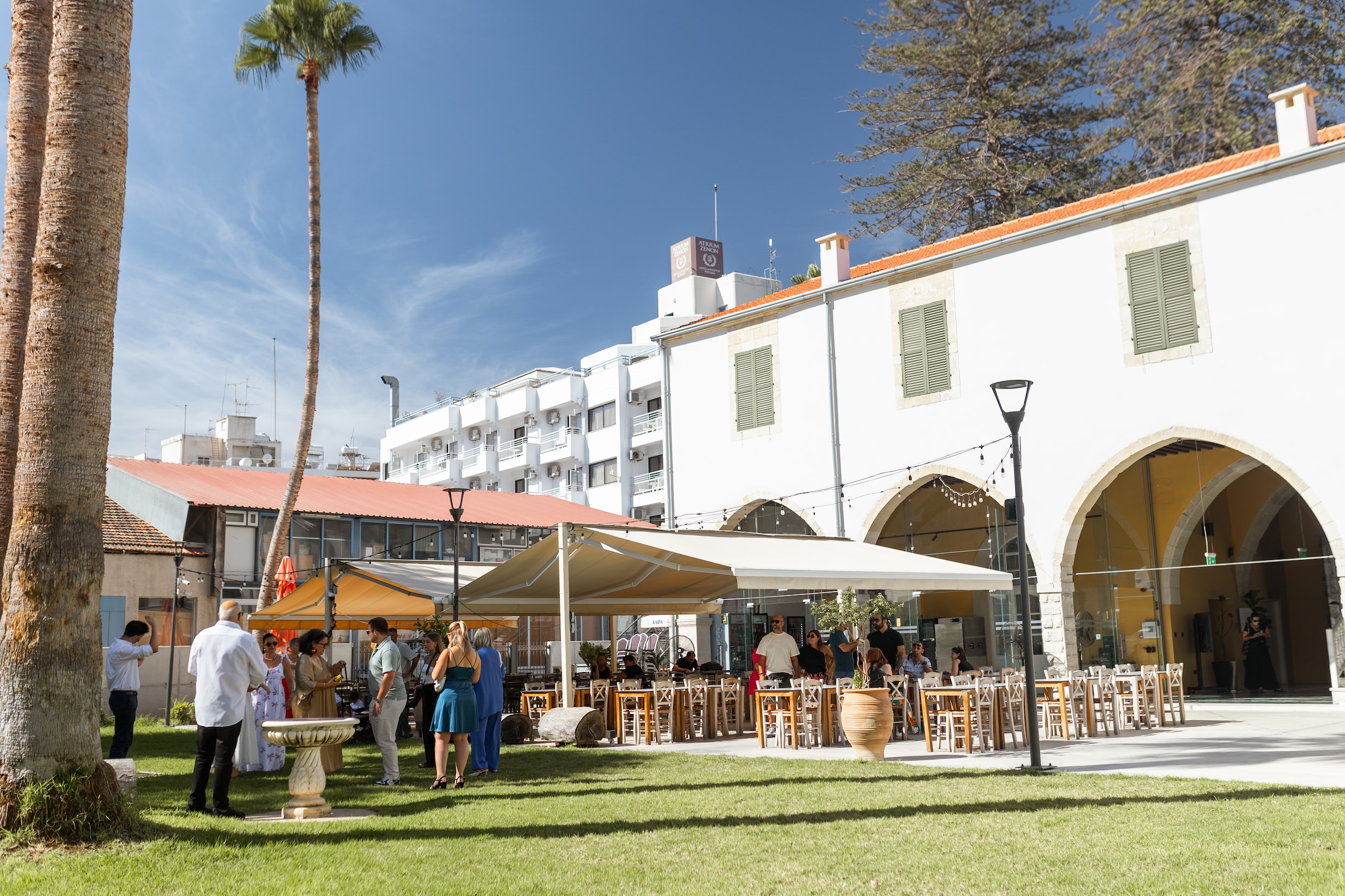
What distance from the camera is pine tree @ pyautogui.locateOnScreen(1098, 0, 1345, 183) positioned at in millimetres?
24156

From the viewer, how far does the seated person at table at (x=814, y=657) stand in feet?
48.1

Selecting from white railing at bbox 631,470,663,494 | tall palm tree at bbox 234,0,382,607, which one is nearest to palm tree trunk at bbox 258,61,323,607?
tall palm tree at bbox 234,0,382,607

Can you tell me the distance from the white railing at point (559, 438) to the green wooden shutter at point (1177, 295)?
98.3 ft

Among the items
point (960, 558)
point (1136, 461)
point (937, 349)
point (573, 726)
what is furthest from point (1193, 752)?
point (937, 349)

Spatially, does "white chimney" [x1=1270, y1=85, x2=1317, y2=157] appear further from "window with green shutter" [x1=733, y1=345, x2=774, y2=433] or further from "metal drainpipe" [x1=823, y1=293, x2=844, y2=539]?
"window with green shutter" [x1=733, y1=345, x2=774, y2=433]

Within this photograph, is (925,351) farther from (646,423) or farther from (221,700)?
(646,423)

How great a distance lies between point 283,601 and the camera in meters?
16.8

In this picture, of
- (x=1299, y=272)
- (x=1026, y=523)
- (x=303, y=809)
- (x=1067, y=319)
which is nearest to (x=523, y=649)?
(x=1026, y=523)

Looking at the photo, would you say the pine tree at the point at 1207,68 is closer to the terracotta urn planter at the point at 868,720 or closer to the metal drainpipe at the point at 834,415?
the metal drainpipe at the point at 834,415

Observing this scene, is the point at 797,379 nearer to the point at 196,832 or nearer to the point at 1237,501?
the point at 1237,501

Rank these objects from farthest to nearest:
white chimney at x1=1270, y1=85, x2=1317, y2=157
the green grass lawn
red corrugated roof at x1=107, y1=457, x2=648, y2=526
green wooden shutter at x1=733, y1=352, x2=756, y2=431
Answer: red corrugated roof at x1=107, y1=457, x2=648, y2=526 < green wooden shutter at x1=733, y1=352, x2=756, y2=431 < white chimney at x1=1270, y1=85, x2=1317, y2=157 < the green grass lawn

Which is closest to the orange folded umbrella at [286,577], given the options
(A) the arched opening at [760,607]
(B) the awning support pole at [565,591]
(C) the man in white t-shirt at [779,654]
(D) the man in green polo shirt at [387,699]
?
(A) the arched opening at [760,607]

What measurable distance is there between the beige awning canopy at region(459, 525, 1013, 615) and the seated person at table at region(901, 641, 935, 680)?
805 millimetres

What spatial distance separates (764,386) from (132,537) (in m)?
13.5
